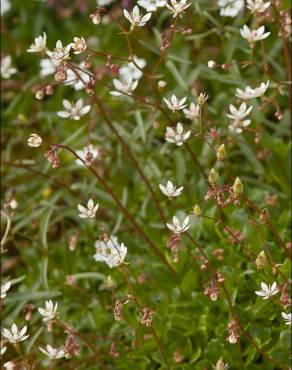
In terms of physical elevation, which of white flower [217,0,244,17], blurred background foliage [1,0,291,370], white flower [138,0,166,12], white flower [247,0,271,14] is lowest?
blurred background foliage [1,0,291,370]

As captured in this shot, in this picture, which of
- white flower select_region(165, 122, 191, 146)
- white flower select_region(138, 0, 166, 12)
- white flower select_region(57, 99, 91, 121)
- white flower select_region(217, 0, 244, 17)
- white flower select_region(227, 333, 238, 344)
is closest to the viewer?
white flower select_region(227, 333, 238, 344)

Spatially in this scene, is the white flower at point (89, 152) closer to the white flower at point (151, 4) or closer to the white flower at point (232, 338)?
the white flower at point (151, 4)

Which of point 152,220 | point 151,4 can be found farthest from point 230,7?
point 152,220

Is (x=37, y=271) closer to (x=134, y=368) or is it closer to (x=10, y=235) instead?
(x=10, y=235)

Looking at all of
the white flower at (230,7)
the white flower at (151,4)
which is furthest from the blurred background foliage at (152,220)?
the white flower at (151,4)

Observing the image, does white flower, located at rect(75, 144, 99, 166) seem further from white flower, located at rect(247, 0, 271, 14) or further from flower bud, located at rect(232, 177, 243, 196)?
white flower, located at rect(247, 0, 271, 14)

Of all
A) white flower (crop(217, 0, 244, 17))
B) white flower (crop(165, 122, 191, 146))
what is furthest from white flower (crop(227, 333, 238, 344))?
white flower (crop(217, 0, 244, 17))

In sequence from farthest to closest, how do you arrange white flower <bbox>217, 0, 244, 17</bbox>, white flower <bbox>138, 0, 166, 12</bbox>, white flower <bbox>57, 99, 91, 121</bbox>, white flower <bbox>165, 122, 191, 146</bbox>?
1. white flower <bbox>217, 0, 244, 17</bbox>
2. white flower <bbox>57, 99, 91, 121</bbox>
3. white flower <bbox>138, 0, 166, 12</bbox>
4. white flower <bbox>165, 122, 191, 146</bbox>
